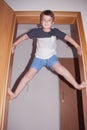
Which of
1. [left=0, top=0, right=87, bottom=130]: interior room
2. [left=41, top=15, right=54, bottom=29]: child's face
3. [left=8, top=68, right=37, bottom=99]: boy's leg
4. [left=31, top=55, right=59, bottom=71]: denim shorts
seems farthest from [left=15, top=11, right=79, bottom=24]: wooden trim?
[left=8, top=68, right=37, bottom=99]: boy's leg

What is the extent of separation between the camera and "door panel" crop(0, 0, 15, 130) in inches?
64.4

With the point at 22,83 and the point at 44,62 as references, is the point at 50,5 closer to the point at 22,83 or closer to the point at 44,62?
the point at 44,62

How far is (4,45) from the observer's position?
1780 mm

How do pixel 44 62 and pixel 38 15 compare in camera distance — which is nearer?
pixel 44 62

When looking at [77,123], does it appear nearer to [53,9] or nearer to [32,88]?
[32,88]

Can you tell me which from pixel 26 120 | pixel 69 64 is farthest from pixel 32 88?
pixel 69 64

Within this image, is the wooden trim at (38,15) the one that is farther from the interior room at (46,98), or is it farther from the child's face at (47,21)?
the interior room at (46,98)

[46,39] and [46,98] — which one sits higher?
[46,39]

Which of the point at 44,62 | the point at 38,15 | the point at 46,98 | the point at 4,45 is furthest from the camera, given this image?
the point at 46,98

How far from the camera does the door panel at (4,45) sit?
164 centimetres

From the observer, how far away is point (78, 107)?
311 centimetres

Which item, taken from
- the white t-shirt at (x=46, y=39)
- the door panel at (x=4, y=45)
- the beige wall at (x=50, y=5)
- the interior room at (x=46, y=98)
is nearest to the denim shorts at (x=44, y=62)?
the white t-shirt at (x=46, y=39)

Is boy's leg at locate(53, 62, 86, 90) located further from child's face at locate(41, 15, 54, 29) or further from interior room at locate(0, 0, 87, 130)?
interior room at locate(0, 0, 87, 130)

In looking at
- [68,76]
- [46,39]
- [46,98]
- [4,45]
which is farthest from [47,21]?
[46,98]
